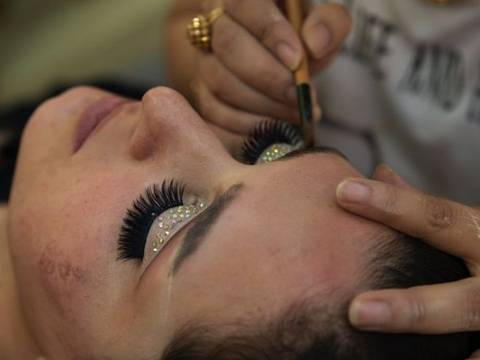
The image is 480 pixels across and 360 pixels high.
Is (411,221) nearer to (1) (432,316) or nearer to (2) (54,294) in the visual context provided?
(1) (432,316)

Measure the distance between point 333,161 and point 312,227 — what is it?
94 mm

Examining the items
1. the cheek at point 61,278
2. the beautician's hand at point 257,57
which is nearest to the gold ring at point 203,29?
the beautician's hand at point 257,57

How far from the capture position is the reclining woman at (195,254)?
1.82 feet

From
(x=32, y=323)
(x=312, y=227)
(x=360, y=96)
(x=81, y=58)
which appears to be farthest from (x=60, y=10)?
(x=312, y=227)

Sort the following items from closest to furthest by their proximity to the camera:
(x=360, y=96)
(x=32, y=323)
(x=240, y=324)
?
(x=240, y=324)
(x=32, y=323)
(x=360, y=96)

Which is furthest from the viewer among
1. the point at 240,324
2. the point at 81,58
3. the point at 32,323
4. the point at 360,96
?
the point at 81,58

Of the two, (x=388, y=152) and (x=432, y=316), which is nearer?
(x=432, y=316)

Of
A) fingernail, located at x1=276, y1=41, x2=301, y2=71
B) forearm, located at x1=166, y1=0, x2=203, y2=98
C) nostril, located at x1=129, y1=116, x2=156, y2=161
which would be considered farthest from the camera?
forearm, located at x1=166, y1=0, x2=203, y2=98

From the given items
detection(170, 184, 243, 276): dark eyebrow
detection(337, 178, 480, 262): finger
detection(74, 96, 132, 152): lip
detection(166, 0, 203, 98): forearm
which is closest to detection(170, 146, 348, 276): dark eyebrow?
detection(170, 184, 243, 276): dark eyebrow

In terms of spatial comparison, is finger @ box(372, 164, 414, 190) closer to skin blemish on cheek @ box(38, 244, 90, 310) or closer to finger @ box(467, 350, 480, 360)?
finger @ box(467, 350, 480, 360)

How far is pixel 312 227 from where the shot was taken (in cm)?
57

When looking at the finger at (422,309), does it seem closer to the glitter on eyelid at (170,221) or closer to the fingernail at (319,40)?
the glitter on eyelid at (170,221)

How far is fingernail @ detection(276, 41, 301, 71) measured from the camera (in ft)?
2.48

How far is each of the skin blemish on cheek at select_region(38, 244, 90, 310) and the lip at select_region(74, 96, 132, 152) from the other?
14cm
